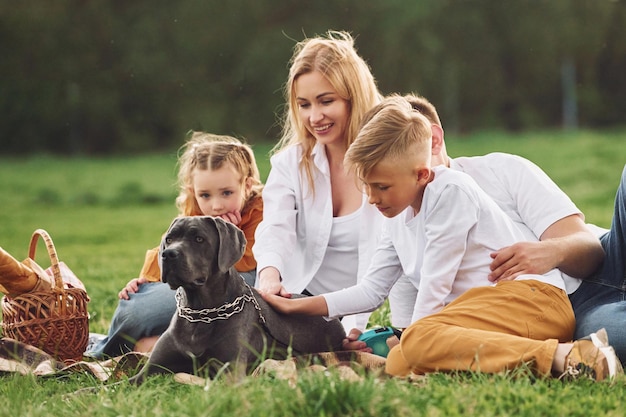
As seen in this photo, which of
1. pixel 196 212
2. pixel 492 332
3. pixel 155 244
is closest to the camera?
pixel 492 332

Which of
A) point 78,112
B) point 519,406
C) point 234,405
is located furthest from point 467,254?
point 78,112

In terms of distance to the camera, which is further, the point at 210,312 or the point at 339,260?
the point at 339,260

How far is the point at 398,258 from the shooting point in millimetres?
4609

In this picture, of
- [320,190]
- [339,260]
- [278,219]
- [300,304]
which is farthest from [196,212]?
[300,304]

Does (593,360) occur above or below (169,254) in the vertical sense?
below

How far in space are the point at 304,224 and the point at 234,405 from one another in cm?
251

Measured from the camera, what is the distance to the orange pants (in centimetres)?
362

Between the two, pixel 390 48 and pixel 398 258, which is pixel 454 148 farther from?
A: pixel 398 258

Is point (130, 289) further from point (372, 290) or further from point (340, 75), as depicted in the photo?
point (340, 75)

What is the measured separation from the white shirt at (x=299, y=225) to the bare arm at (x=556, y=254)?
3.98 feet

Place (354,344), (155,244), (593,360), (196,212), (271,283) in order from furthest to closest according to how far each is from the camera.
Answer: (155,244) → (196,212) → (271,283) → (354,344) → (593,360)

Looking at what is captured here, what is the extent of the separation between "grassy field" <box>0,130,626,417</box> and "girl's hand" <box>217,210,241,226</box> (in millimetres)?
1220

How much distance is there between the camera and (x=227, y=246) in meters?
4.13

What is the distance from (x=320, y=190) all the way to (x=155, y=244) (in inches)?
325
